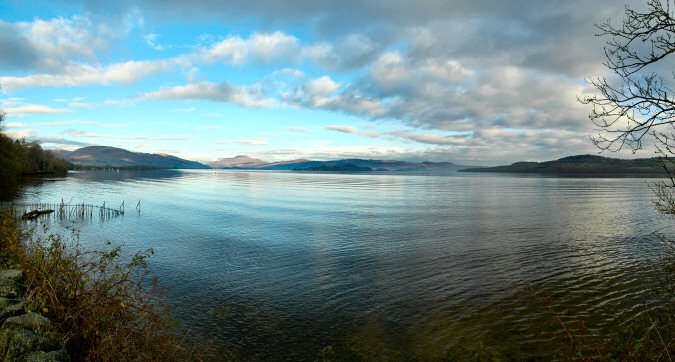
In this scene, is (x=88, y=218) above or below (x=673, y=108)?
below

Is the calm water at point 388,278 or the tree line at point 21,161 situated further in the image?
the tree line at point 21,161

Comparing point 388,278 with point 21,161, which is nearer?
point 388,278

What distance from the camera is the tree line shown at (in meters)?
61.7

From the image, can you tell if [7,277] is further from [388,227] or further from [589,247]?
[589,247]

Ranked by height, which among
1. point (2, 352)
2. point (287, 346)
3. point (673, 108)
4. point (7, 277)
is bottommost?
point (287, 346)

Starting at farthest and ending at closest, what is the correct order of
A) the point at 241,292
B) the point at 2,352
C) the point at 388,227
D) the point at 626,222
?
the point at 626,222 < the point at 388,227 < the point at 241,292 < the point at 2,352

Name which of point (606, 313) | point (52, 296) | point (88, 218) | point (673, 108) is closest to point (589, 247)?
point (606, 313)

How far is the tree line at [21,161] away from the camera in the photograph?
61.7 meters

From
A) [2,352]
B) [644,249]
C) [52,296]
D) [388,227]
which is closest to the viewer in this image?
[2,352]

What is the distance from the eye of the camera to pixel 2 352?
253 inches

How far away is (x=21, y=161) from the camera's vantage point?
9656cm

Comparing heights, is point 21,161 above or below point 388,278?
above

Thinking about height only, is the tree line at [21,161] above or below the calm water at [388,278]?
above

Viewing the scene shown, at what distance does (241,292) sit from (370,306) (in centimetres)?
554
